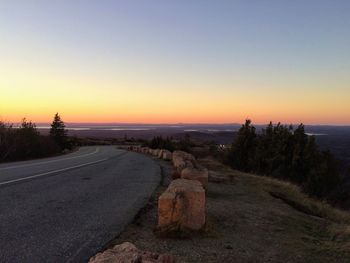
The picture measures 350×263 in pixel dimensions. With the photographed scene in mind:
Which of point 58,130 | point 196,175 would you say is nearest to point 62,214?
point 196,175

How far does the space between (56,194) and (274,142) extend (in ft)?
106

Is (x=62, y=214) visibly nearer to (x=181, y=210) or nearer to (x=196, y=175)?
(x=181, y=210)

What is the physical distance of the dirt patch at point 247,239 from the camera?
22.7ft

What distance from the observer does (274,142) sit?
4209cm

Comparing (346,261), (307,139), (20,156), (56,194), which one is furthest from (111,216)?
(307,139)

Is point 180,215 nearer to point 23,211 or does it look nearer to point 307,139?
point 23,211

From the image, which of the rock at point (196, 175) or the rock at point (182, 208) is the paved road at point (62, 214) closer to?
the rock at point (182, 208)

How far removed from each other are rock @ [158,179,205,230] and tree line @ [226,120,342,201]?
30.4 metres

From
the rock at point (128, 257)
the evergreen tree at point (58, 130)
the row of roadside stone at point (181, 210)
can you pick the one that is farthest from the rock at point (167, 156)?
the evergreen tree at point (58, 130)

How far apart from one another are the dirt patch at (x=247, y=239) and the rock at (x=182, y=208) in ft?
0.77

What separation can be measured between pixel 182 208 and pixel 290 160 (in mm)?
34175

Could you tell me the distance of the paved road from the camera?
650 centimetres

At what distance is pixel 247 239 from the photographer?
8.01m

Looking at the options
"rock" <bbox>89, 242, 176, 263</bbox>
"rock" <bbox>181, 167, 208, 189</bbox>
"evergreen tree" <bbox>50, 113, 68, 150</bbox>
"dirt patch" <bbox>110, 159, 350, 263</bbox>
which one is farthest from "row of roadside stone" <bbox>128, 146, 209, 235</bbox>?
"evergreen tree" <bbox>50, 113, 68, 150</bbox>
